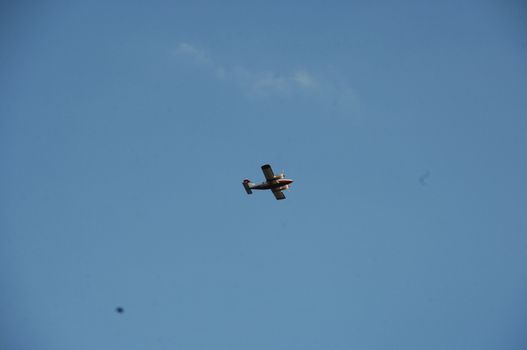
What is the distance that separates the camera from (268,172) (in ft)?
228

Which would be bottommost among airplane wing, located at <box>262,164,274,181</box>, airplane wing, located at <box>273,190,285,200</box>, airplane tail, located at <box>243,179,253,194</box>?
airplane wing, located at <box>273,190,285,200</box>

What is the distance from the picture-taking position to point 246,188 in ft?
243

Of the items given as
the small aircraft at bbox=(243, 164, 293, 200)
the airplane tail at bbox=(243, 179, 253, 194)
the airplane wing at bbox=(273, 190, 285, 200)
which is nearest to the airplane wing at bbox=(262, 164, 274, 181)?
the small aircraft at bbox=(243, 164, 293, 200)

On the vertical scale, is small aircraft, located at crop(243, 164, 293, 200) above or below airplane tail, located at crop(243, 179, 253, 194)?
below

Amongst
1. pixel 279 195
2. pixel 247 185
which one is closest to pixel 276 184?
pixel 279 195

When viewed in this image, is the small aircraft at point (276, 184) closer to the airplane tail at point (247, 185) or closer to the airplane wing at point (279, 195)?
the airplane wing at point (279, 195)

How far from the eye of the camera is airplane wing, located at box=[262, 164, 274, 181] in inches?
2695

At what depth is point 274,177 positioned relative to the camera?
231ft

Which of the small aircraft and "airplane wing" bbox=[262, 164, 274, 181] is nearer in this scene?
"airplane wing" bbox=[262, 164, 274, 181]

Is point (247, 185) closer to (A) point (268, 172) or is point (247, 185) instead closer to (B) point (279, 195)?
(B) point (279, 195)

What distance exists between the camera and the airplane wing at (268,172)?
68.5m

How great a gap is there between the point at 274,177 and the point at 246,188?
500 cm

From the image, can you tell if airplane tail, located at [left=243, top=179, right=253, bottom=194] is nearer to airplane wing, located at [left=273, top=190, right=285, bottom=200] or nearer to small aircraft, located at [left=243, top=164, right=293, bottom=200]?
small aircraft, located at [left=243, top=164, right=293, bottom=200]

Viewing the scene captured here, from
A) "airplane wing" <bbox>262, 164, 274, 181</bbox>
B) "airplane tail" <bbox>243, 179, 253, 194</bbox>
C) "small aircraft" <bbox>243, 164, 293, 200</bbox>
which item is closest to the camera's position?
"airplane wing" <bbox>262, 164, 274, 181</bbox>
